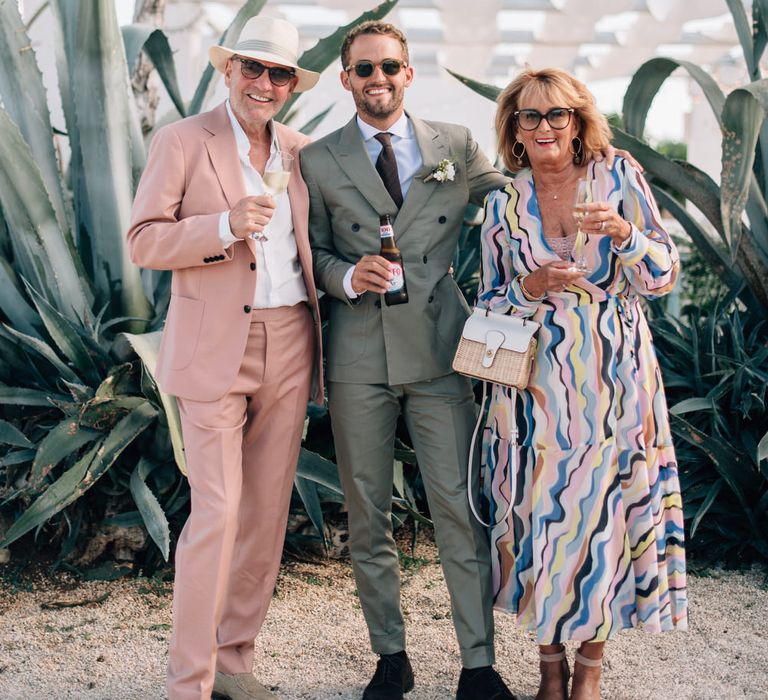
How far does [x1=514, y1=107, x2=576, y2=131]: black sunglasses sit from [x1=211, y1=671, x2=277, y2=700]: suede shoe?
77.1 inches

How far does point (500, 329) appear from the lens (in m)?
2.96

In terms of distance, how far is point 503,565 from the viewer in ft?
10.3

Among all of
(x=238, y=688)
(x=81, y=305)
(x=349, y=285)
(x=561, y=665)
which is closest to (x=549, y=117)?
(x=349, y=285)

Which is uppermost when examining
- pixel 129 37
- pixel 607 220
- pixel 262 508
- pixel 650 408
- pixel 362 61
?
pixel 129 37

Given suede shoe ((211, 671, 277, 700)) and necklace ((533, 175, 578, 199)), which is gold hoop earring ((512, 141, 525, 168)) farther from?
suede shoe ((211, 671, 277, 700))

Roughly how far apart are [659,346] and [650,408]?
2.18 metres

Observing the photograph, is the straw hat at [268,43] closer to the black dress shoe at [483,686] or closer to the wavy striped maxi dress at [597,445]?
the wavy striped maxi dress at [597,445]

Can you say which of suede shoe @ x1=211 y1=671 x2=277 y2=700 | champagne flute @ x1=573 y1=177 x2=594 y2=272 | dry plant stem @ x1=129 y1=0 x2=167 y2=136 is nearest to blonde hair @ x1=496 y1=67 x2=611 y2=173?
champagne flute @ x1=573 y1=177 x2=594 y2=272

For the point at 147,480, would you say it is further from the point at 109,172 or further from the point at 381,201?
the point at 381,201

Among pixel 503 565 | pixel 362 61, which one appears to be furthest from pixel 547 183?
pixel 503 565

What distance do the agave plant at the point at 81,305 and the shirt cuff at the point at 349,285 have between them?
1.20 meters

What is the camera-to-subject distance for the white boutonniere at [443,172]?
3086 millimetres

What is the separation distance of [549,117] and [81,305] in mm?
2371

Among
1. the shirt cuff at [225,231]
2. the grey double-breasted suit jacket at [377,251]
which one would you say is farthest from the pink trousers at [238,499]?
the shirt cuff at [225,231]
